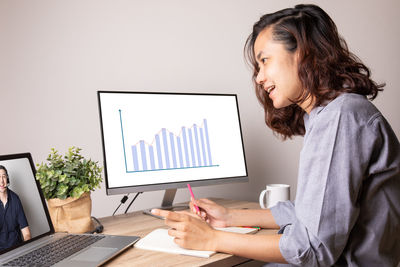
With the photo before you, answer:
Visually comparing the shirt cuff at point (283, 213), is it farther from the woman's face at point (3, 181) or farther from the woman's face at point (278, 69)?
the woman's face at point (3, 181)

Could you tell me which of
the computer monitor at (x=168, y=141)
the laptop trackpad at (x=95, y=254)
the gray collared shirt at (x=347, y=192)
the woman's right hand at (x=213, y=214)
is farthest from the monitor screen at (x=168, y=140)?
the gray collared shirt at (x=347, y=192)

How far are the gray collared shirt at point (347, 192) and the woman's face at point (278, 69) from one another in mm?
186

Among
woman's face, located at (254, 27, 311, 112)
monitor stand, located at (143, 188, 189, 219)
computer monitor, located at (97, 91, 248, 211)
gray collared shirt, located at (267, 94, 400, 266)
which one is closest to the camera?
gray collared shirt, located at (267, 94, 400, 266)

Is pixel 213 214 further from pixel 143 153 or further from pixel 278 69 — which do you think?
pixel 278 69

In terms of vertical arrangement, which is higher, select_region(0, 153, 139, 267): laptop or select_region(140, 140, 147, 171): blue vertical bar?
select_region(140, 140, 147, 171): blue vertical bar

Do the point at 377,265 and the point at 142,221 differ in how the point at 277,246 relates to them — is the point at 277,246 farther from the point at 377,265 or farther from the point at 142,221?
the point at 142,221

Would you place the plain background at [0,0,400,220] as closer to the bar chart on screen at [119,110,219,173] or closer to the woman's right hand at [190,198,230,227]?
the bar chart on screen at [119,110,219,173]

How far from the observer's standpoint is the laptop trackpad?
0.79 metres

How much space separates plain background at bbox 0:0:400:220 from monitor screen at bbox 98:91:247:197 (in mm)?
252

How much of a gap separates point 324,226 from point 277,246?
4.9 inches

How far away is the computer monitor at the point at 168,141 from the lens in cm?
122

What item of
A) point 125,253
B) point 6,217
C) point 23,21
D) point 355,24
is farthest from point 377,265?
point 355,24

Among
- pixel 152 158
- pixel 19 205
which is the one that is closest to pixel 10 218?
pixel 19 205

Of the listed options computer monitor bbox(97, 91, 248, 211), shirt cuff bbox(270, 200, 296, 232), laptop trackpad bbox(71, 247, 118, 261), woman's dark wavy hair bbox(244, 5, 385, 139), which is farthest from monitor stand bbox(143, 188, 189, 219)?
woman's dark wavy hair bbox(244, 5, 385, 139)
